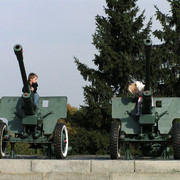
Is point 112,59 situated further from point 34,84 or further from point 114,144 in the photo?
point 114,144

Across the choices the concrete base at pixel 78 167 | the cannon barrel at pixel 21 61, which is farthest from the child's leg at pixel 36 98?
the concrete base at pixel 78 167

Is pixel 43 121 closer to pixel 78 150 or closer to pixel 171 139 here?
pixel 171 139

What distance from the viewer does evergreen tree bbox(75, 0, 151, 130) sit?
20453 mm

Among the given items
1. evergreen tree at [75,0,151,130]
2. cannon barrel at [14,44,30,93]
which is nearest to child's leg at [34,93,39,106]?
cannon barrel at [14,44,30,93]

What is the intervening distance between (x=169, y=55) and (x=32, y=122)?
13557 millimetres

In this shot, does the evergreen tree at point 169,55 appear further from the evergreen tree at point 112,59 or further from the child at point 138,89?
the child at point 138,89

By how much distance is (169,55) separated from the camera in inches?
858

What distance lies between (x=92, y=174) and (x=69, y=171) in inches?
30.5

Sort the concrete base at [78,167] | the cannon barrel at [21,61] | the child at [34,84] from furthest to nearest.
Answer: the child at [34,84] < the cannon barrel at [21,61] < the concrete base at [78,167]

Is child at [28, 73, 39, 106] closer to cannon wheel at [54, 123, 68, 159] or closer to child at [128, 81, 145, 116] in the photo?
cannon wheel at [54, 123, 68, 159]

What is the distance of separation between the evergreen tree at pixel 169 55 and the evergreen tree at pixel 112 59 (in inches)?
A: 36.1

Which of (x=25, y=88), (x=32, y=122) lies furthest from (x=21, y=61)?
(x=32, y=122)

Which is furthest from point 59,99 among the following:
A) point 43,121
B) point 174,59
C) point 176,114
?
point 174,59

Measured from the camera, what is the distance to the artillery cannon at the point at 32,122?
892 cm
